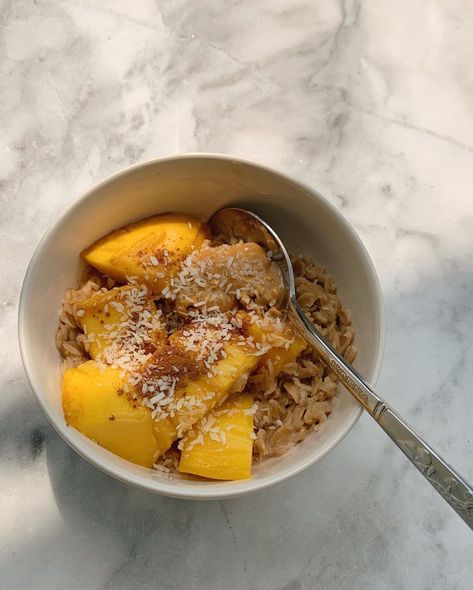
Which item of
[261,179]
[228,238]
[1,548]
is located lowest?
[1,548]

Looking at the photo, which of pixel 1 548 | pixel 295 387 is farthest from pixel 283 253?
pixel 1 548

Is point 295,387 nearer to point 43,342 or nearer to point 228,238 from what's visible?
point 228,238

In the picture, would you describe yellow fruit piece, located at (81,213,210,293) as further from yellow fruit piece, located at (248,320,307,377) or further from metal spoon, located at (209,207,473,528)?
yellow fruit piece, located at (248,320,307,377)

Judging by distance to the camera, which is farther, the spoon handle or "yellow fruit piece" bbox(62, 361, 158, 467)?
"yellow fruit piece" bbox(62, 361, 158, 467)

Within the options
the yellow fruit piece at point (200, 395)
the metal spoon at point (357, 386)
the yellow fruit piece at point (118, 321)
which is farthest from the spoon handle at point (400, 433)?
the yellow fruit piece at point (118, 321)

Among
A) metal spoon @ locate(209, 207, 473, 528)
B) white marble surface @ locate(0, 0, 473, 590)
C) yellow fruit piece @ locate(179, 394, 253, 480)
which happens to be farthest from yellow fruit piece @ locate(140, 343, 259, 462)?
white marble surface @ locate(0, 0, 473, 590)
